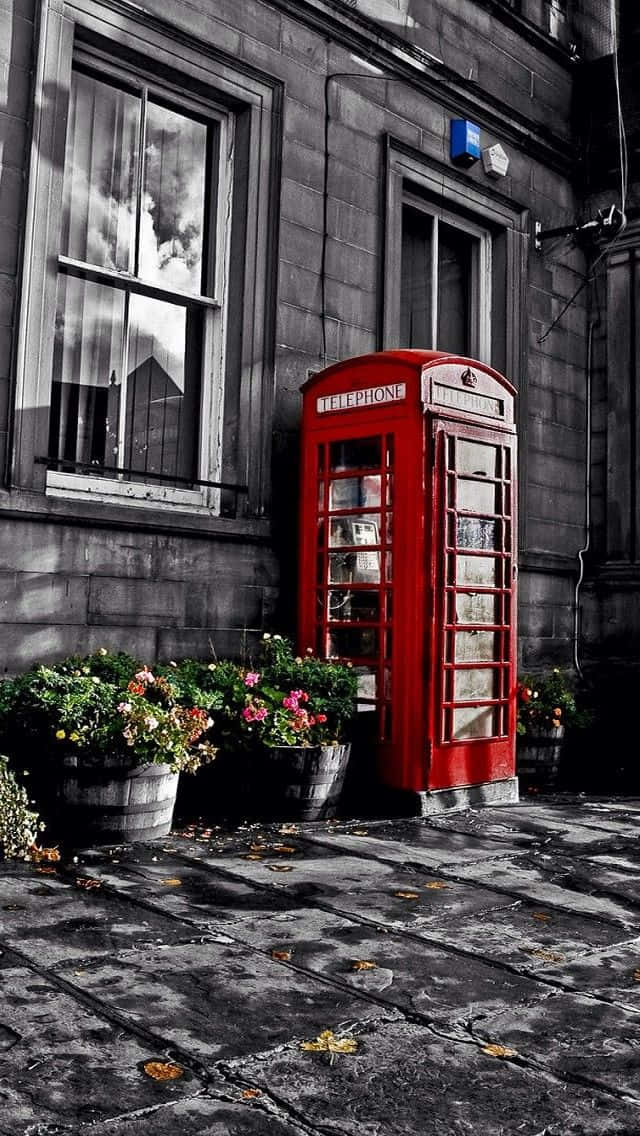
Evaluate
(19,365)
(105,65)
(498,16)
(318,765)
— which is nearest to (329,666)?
(318,765)

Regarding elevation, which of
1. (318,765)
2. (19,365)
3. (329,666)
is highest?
(19,365)

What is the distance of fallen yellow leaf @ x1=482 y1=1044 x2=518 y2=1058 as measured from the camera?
287 centimetres

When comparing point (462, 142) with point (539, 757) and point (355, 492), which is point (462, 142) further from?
point (539, 757)

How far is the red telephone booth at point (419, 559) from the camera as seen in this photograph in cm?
649

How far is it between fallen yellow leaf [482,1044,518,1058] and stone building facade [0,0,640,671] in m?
3.81

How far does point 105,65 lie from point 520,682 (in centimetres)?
568

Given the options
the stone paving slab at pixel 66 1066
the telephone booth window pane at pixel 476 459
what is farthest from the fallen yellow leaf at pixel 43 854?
the telephone booth window pane at pixel 476 459

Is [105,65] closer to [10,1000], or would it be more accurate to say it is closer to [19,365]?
[19,365]

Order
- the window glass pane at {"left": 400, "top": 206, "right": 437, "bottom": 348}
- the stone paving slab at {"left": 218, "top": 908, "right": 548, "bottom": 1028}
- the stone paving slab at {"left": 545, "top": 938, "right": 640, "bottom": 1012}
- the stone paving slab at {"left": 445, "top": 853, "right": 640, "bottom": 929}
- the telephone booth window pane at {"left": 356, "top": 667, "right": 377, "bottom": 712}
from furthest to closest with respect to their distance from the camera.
Result: the window glass pane at {"left": 400, "top": 206, "right": 437, "bottom": 348}, the telephone booth window pane at {"left": 356, "top": 667, "right": 377, "bottom": 712}, the stone paving slab at {"left": 445, "top": 853, "right": 640, "bottom": 929}, the stone paving slab at {"left": 545, "top": 938, "right": 640, "bottom": 1012}, the stone paving slab at {"left": 218, "top": 908, "right": 548, "bottom": 1028}

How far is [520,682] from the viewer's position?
873 cm

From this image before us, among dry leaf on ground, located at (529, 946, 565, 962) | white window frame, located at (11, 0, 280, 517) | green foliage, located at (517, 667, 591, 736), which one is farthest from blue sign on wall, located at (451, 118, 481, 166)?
dry leaf on ground, located at (529, 946, 565, 962)

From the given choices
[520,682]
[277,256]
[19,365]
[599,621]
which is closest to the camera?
[19,365]

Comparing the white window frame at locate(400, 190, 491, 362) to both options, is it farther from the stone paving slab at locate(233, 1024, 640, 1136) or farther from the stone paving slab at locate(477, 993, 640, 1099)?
the stone paving slab at locate(233, 1024, 640, 1136)

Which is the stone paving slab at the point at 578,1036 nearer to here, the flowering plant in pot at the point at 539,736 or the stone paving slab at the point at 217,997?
the stone paving slab at the point at 217,997
